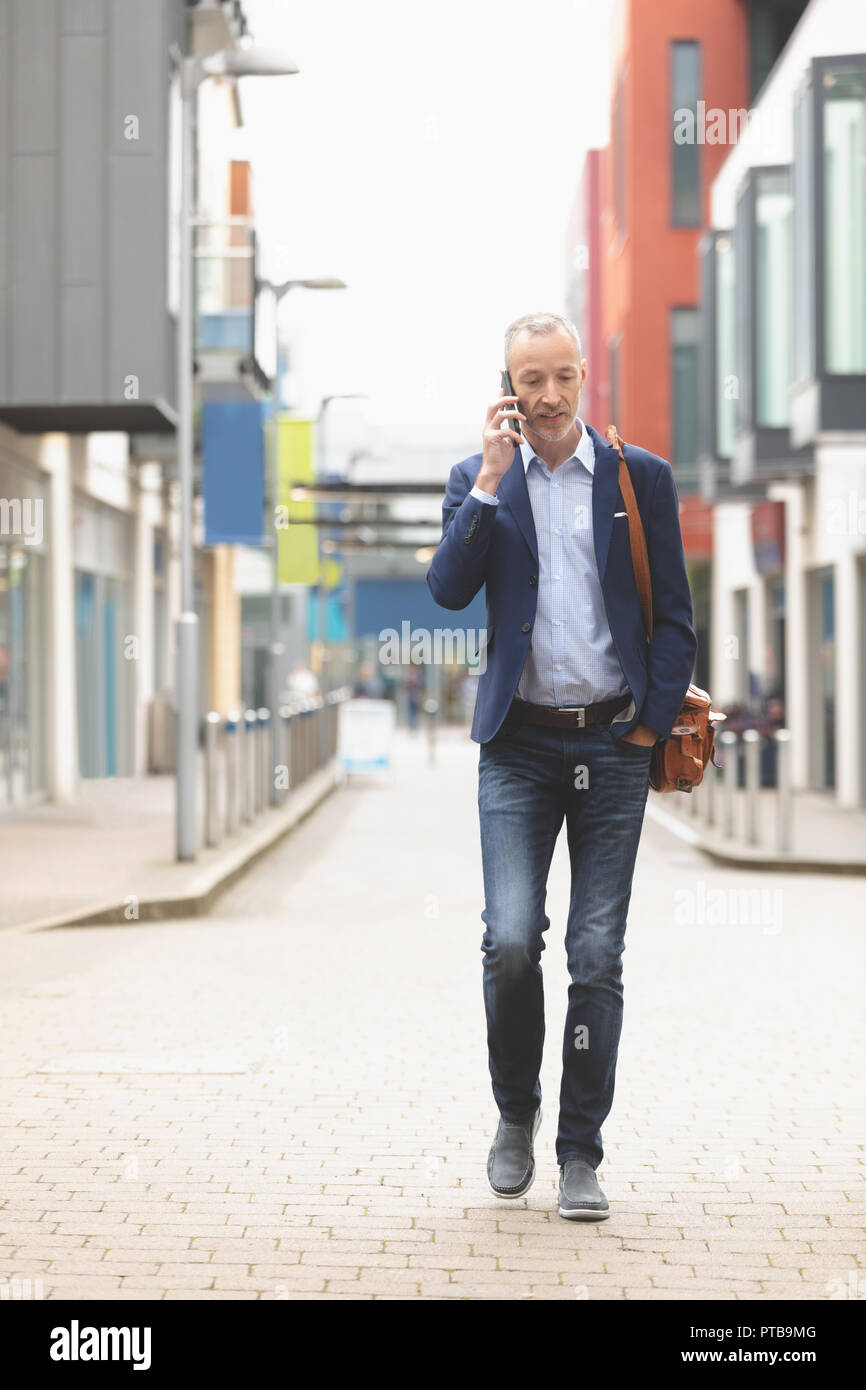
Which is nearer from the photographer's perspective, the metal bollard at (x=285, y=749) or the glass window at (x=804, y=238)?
the glass window at (x=804, y=238)

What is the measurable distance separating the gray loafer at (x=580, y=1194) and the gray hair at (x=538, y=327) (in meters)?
1.83

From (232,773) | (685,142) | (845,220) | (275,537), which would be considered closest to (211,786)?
(232,773)

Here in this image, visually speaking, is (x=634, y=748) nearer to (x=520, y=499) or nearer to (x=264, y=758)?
(x=520, y=499)

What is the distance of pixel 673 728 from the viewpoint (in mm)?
4512

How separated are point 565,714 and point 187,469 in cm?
940

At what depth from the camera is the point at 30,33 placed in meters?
17.2

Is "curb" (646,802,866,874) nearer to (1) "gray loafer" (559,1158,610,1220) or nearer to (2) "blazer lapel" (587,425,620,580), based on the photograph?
(1) "gray loafer" (559,1158,610,1220)

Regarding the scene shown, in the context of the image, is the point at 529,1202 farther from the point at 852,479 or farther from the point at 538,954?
the point at 852,479

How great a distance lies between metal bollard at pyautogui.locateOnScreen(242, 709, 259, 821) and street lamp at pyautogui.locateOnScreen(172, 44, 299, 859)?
335 cm

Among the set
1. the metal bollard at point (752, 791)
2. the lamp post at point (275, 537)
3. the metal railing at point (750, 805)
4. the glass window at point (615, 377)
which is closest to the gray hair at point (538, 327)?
the metal railing at point (750, 805)

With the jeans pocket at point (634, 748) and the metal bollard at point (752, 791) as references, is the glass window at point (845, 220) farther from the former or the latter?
the jeans pocket at point (634, 748)

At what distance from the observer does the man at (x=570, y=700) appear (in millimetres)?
4445

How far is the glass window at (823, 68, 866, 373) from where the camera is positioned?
18.7m

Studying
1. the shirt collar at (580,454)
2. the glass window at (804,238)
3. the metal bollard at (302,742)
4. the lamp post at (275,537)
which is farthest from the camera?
the metal bollard at (302,742)
